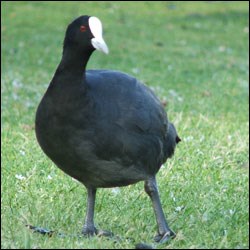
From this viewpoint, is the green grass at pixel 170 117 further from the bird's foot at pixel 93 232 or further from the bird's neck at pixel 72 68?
the bird's neck at pixel 72 68

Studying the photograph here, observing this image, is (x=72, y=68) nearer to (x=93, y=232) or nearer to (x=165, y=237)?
(x=93, y=232)

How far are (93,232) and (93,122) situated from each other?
790mm

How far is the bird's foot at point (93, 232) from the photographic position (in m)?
4.75

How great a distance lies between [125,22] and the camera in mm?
19188

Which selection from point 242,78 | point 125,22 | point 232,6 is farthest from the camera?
point 232,6

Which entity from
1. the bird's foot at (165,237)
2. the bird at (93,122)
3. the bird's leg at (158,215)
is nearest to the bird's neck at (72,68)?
the bird at (93,122)

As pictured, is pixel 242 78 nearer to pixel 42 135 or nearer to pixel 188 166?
pixel 188 166

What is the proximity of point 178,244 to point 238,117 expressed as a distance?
5.09 meters

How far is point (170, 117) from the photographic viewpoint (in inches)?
359

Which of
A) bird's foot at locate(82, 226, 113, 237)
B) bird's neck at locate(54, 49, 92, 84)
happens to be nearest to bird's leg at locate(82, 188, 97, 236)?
bird's foot at locate(82, 226, 113, 237)

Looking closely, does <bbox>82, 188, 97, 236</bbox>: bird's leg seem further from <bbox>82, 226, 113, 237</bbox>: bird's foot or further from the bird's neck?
the bird's neck

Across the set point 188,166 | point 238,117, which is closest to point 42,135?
point 188,166

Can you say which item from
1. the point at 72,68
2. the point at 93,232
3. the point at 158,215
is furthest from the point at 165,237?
the point at 72,68

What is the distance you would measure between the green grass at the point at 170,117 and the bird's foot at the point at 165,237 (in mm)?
80
